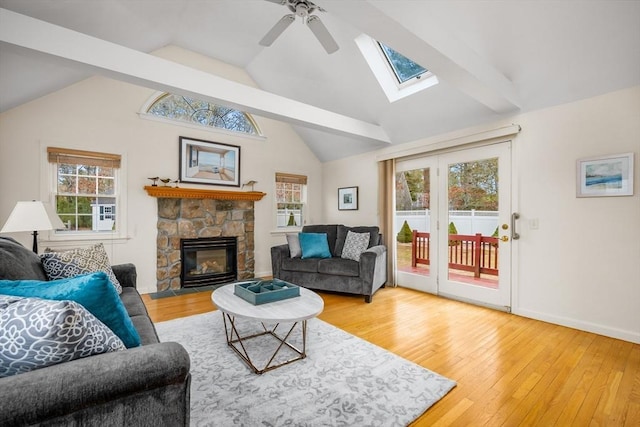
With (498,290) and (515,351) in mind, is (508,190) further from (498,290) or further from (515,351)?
(515,351)

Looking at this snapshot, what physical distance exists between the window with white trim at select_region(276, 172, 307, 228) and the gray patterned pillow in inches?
182

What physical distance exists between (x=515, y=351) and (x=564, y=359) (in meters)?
0.33

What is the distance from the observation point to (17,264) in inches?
63.2

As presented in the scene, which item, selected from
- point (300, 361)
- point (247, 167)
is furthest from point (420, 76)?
point (300, 361)

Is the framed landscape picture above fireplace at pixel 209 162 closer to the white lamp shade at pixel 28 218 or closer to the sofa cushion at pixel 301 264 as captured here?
the sofa cushion at pixel 301 264

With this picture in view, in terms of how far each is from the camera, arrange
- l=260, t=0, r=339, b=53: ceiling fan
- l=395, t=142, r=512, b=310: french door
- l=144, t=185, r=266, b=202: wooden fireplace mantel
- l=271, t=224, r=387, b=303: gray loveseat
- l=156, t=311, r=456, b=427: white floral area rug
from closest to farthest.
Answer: l=156, t=311, r=456, b=427: white floral area rug → l=260, t=0, r=339, b=53: ceiling fan → l=395, t=142, r=512, b=310: french door → l=271, t=224, r=387, b=303: gray loveseat → l=144, t=185, r=266, b=202: wooden fireplace mantel

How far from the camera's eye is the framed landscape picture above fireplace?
4.44m

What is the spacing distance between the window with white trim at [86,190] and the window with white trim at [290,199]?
2540 millimetres

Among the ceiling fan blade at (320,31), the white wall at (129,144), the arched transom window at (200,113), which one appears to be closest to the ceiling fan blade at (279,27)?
the ceiling fan blade at (320,31)

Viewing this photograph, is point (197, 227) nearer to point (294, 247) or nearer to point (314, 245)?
point (294, 247)

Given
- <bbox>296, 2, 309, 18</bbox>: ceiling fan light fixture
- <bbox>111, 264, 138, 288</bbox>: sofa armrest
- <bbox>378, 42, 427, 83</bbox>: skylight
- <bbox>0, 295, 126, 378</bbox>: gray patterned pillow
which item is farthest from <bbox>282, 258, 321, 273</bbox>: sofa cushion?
<bbox>0, 295, 126, 378</bbox>: gray patterned pillow

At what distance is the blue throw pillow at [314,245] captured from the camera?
4348mm

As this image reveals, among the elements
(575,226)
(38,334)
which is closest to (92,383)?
(38,334)

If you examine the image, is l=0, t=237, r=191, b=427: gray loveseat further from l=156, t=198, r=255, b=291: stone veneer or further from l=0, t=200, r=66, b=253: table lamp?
l=156, t=198, r=255, b=291: stone veneer
